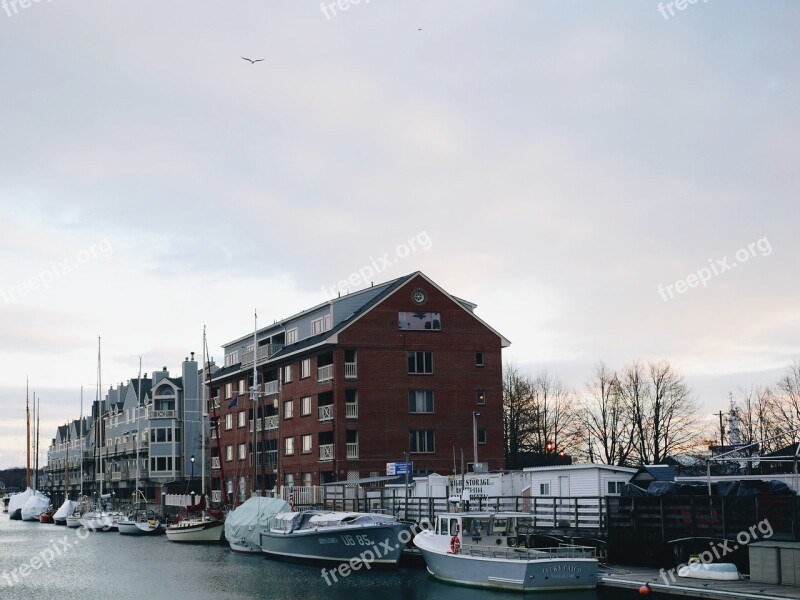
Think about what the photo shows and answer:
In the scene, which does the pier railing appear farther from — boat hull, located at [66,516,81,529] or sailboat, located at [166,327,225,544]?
boat hull, located at [66,516,81,529]

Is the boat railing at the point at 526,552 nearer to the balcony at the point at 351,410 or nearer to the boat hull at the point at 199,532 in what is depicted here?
the balcony at the point at 351,410

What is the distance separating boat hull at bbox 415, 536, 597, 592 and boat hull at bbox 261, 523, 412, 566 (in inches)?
356

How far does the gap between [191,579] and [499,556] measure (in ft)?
58.9

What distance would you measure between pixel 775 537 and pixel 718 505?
3.00 m

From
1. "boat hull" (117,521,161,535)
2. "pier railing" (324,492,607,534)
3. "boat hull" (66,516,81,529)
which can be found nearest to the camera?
"pier railing" (324,492,607,534)

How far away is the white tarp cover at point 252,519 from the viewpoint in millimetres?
62750

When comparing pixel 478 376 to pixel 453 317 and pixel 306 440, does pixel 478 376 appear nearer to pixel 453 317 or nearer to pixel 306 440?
pixel 453 317

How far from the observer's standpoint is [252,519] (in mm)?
63312

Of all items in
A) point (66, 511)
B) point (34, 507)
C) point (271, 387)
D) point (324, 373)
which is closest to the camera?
point (324, 373)

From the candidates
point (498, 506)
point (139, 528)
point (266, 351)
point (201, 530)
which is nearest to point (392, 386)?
point (201, 530)

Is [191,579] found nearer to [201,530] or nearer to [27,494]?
[201,530]

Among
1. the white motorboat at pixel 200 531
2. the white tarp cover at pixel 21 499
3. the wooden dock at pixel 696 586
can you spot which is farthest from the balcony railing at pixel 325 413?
the white tarp cover at pixel 21 499

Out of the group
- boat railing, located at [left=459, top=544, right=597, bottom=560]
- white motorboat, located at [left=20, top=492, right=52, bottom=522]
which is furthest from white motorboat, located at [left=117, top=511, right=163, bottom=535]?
boat railing, located at [left=459, top=544, right=597, bottom=560]

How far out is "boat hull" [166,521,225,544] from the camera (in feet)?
244
